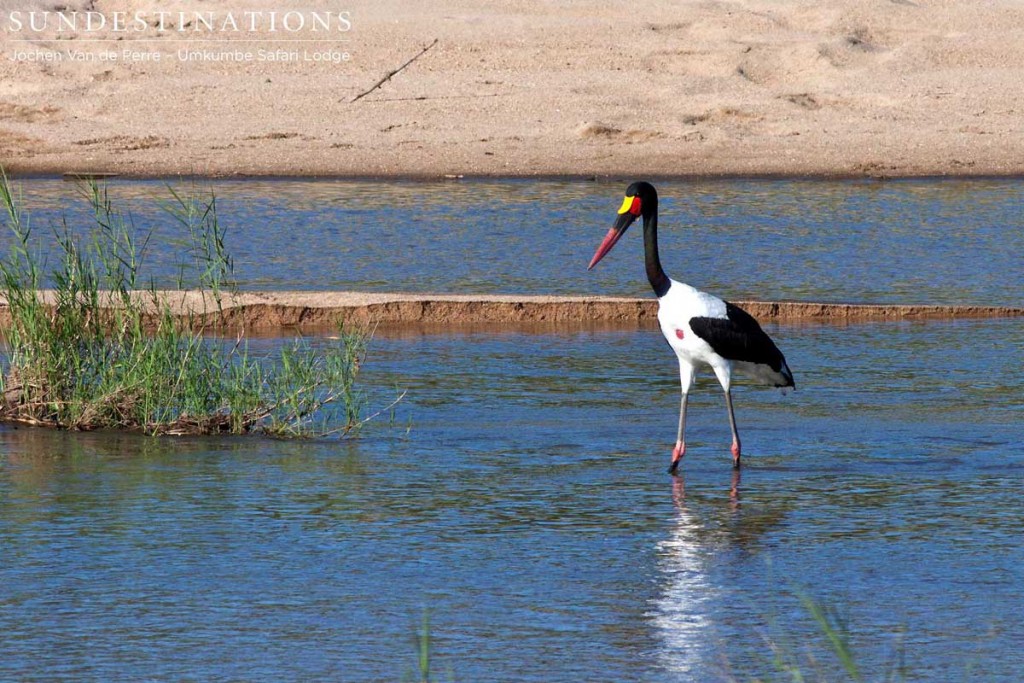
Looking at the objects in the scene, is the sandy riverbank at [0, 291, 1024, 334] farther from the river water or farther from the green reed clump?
the green reed clump

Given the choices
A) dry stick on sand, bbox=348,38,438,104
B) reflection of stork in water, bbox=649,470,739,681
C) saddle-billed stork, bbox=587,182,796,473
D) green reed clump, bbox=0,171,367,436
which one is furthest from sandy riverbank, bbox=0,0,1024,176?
reflection of stork in water, bbox=649,470,739,681

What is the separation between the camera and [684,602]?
5.95 meters

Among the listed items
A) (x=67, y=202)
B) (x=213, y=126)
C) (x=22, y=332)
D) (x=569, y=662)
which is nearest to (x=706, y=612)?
(x=569, y=662)

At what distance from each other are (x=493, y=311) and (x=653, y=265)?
11.1ft

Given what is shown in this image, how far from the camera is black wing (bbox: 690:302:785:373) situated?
8.03 m

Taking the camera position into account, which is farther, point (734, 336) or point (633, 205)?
point (633, 205)

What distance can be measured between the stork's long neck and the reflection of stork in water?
4.33 feet

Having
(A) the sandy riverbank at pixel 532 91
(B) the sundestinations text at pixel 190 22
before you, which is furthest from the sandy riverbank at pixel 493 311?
(B) the sundestinations text at pixel 190 22

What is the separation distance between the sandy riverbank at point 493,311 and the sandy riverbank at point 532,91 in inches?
316

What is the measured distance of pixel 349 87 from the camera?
21875 millimetres

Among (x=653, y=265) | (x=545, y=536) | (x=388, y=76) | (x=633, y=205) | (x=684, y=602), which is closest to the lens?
(x=684, y=602)

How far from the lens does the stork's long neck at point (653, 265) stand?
830 cm

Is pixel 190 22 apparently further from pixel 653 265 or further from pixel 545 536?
pixel 545 536

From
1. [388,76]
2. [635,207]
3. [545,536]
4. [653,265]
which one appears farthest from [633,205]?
[388,76]
